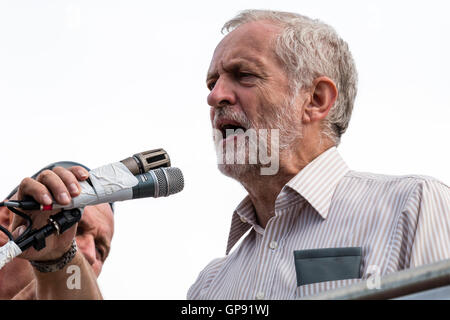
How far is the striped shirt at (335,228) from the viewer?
6.61ft

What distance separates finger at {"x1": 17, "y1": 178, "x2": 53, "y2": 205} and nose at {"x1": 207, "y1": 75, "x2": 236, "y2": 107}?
91 centimetres

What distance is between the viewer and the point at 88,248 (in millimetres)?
3568

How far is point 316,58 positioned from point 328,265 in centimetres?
98

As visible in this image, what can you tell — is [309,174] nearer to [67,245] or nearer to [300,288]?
[300,288]

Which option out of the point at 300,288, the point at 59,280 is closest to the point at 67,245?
the point at 59,280

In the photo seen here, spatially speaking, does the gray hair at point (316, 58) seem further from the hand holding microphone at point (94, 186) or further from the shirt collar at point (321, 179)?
the hand holding microphone at point (94, 186)

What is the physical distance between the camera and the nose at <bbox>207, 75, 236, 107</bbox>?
2.57 metres

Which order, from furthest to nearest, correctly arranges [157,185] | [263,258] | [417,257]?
[263,258], [157,185], [417,257]

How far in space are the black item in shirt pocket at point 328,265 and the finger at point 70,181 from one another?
2.51ft

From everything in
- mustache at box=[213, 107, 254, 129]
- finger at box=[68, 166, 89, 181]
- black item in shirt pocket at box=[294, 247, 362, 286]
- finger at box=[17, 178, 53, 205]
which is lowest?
black item in shirt pocket at box=[294, 247, 362, 286]

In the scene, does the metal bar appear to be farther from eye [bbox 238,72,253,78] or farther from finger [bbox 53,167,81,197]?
eye [bbox 238,72,253,78]

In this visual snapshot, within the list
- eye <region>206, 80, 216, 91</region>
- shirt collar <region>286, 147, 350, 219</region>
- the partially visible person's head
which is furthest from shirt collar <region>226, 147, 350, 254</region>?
the partially visible person's head

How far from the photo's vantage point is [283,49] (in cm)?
265
